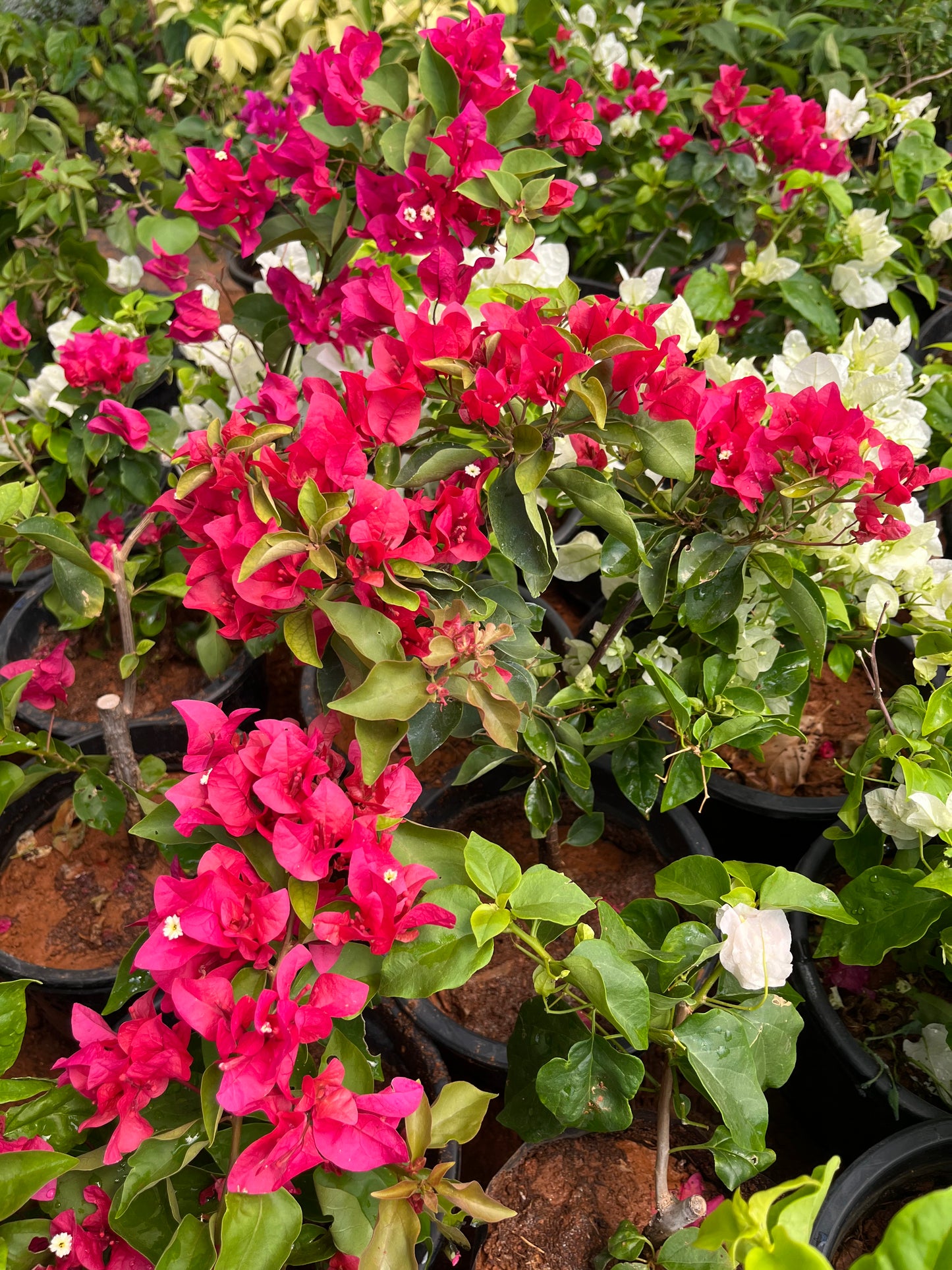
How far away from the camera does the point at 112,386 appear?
1.24 metres

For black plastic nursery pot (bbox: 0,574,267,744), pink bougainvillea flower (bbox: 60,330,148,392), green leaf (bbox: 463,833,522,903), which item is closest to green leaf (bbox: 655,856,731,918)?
green leaf (bbox: 463,833,522,903)

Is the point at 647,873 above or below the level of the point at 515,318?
below

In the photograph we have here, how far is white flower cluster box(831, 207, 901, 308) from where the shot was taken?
1.35 m

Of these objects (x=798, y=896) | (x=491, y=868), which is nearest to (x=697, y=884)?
(x=798, y=896)

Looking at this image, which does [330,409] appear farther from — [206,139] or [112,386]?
[206,139]

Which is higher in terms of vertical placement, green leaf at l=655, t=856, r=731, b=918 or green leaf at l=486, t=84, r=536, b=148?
green leaf at l=486, t=84, r=536, b=148

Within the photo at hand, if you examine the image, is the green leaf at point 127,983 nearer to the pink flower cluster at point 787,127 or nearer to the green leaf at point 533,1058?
the green leaf at point 533,1058

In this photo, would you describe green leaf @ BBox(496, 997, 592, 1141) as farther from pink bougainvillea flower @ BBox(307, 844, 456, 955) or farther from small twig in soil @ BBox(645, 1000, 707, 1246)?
pink bougainvillea flower @ BBox(307, 844, 456, 955)

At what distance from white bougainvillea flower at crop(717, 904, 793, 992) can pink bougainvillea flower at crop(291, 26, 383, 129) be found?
82 centimetres

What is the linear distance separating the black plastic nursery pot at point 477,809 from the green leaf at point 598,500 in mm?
432

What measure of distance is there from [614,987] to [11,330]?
1226mm

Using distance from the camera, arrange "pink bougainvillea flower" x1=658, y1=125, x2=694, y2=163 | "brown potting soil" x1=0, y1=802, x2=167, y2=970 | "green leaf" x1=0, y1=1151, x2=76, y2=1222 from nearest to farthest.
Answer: "green leaf" x1=0, y1=1151, x2=76, y2=1222
"brown potting soil" x1=0, y1=802, x2=167, y2=970
"pink bougainvillea flower" x1=658, y1=125, x2=694, y2=163

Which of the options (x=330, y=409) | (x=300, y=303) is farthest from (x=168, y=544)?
(x=330, y=409)

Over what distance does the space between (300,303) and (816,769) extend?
0.91 meters
